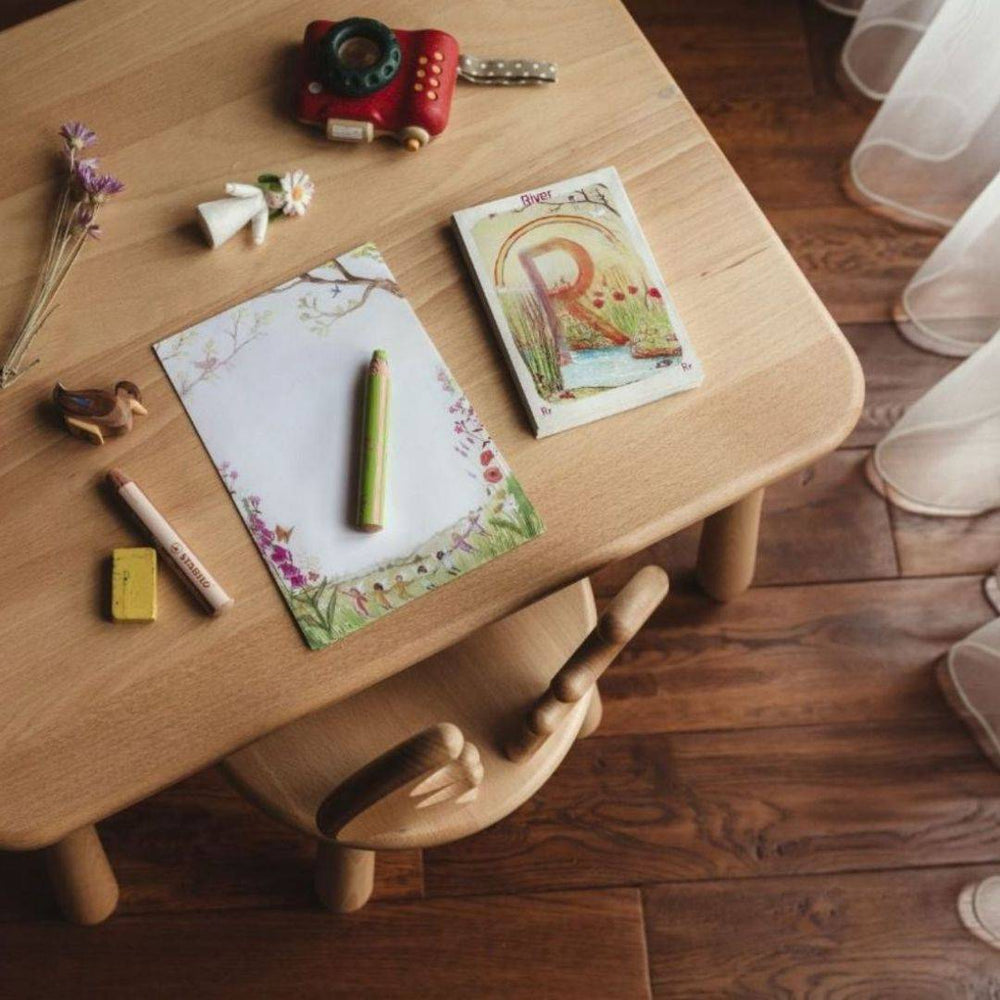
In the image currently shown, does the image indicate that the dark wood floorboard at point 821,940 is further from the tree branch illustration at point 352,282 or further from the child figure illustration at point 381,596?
the tree branch illustration at point 352,282

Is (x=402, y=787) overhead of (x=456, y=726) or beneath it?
overhead

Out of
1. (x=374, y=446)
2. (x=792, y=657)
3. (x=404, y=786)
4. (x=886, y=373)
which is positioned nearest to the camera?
(x=404, y=786)

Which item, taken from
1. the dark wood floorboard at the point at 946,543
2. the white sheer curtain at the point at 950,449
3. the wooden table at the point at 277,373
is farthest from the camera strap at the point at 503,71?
the dark wood floorboard at the point at 946,543

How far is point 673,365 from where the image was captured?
3.19 feet

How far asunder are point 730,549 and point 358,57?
73 centimetres

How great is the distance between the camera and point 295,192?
3.30 feet

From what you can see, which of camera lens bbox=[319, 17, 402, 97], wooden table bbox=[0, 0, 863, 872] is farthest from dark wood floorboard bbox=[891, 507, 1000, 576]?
camera lens bbox=[319, 17, 402, 97]

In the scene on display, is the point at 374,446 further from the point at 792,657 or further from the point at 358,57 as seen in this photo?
the point at 792,657

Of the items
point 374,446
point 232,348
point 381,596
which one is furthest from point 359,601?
point 232,348

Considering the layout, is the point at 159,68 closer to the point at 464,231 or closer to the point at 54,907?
the point at 464,231

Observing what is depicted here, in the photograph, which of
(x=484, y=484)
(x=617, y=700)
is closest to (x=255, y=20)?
(x=484, y=484)

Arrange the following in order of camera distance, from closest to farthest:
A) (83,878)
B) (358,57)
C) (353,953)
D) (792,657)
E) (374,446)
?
(374,446) → (358,57) → (83,878) → (353,953) → (792,657)

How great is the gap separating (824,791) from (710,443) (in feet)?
2.41

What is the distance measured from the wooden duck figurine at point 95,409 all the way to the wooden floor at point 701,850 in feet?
2.24
